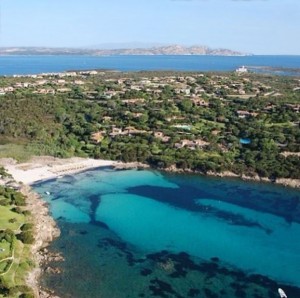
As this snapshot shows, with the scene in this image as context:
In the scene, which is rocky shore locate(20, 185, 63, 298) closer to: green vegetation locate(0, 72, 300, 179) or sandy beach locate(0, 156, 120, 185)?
sandy beach locate(0, 156, 120, 185)

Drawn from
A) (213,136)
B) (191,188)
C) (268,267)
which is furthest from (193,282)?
(213,136)

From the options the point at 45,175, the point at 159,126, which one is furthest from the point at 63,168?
the point at 159,126

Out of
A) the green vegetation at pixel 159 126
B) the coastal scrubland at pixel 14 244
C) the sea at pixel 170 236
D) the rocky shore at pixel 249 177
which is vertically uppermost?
the green vegetation at pixel 159 126

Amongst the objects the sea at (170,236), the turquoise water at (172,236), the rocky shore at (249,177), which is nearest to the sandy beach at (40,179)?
the sea at (170,236)

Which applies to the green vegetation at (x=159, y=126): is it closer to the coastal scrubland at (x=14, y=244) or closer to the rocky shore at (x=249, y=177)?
the rocky shore at (x=249, y=177)

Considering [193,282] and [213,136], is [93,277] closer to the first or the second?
[193,282]

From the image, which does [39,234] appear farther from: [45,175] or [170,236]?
[45,175]
